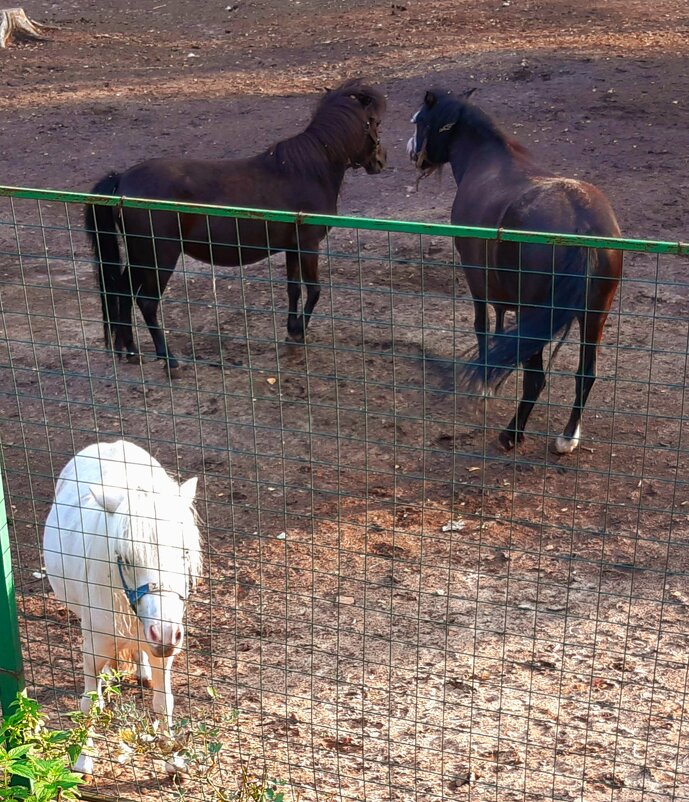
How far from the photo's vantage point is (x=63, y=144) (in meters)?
11.5

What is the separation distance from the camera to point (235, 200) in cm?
690

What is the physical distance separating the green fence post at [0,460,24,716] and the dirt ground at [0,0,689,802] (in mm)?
401

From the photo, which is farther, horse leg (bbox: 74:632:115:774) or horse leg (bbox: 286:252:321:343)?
horse leg (bbox: 286:252:321:343)

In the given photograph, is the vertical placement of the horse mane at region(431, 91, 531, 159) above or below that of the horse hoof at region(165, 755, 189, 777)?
above

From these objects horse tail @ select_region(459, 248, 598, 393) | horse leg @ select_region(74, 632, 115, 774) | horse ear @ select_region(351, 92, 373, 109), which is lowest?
horse leg @ select_region(74, 632, 115, 774)

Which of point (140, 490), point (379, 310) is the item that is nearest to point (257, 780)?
point (140, 490)

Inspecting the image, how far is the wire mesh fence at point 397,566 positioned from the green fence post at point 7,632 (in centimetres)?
30

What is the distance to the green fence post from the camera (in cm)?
323

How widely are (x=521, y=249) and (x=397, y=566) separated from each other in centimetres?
169

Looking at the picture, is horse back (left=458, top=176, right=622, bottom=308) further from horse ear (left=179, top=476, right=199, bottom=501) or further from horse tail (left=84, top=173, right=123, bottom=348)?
horse tail (left=84, top=173, right=123, bottom=348)

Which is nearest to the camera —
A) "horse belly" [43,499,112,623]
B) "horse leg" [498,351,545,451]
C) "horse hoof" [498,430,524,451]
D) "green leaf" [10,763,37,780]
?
Result: "green leaf" [10,763,37,780]

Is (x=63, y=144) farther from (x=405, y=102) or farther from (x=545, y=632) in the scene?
(x=545, y=632)

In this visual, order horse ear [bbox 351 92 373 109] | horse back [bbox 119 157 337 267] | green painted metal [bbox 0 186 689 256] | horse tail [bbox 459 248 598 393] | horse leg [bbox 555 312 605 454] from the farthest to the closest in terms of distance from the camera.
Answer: horse ear [bbox 351 92 373 109]
horse back [bbox 119 157 337 267]
horse leg [bbox 555 312 605 454]
horse tail [bbox 459 248 598 393]
green painted metal [bbox 0 186 689 256]

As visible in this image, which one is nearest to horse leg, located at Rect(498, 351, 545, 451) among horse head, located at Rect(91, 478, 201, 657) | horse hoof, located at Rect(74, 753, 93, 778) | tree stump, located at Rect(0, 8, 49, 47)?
horse head, located at Rect(91, 478, 201, 657)
